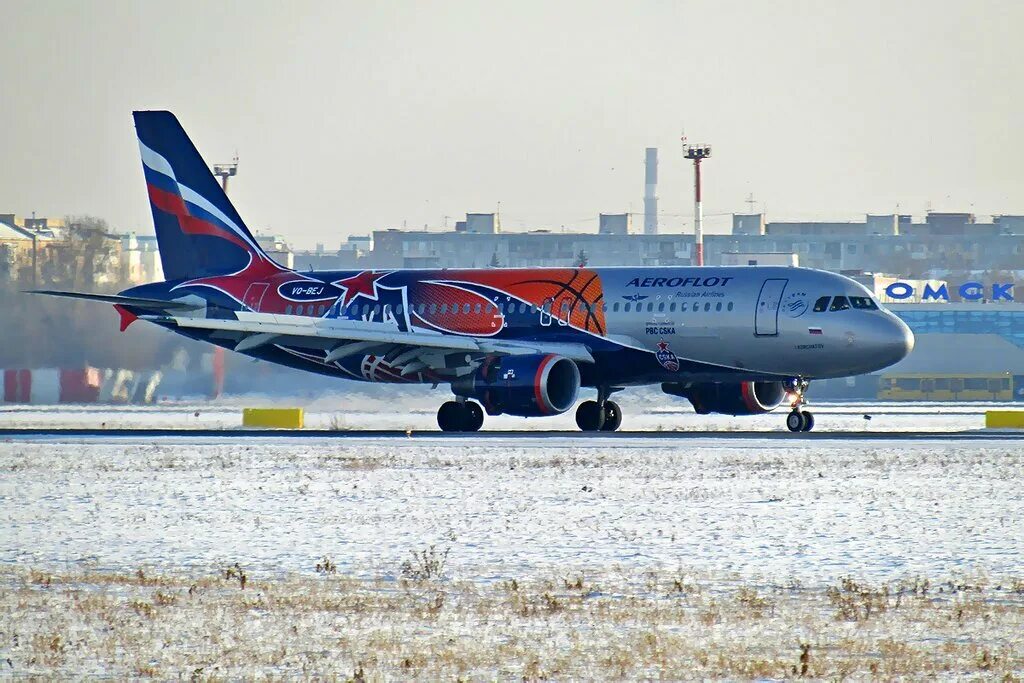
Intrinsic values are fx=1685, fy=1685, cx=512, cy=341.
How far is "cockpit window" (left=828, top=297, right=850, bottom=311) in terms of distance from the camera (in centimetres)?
4159

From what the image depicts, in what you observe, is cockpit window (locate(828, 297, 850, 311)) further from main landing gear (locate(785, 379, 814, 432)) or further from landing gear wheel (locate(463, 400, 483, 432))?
landing gear wheel (locate(463, 400, 483, 432))

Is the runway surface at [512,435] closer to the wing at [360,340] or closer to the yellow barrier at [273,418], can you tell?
the wing at [360,340]

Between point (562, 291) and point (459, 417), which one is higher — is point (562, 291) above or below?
above

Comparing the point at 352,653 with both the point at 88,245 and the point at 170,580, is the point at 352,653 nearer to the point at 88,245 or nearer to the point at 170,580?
the point at 170,580

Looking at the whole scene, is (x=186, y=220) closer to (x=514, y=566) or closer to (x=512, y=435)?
(x=512, y=435)

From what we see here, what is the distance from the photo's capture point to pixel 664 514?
926 inches

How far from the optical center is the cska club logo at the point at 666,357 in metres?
42.8

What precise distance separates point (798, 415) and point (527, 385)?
741 centimetres

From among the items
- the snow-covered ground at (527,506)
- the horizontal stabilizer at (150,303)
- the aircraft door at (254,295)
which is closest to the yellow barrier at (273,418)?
the aircraft door at (254,295)

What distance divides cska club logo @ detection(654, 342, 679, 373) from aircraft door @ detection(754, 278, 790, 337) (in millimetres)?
2266

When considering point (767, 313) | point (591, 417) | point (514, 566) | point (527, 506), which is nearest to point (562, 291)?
point (591, 417)

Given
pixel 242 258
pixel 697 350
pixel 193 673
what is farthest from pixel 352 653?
pixel 242 258

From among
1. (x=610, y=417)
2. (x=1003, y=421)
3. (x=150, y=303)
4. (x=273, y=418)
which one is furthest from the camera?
(x=273, y=418)

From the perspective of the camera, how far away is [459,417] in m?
44.3
